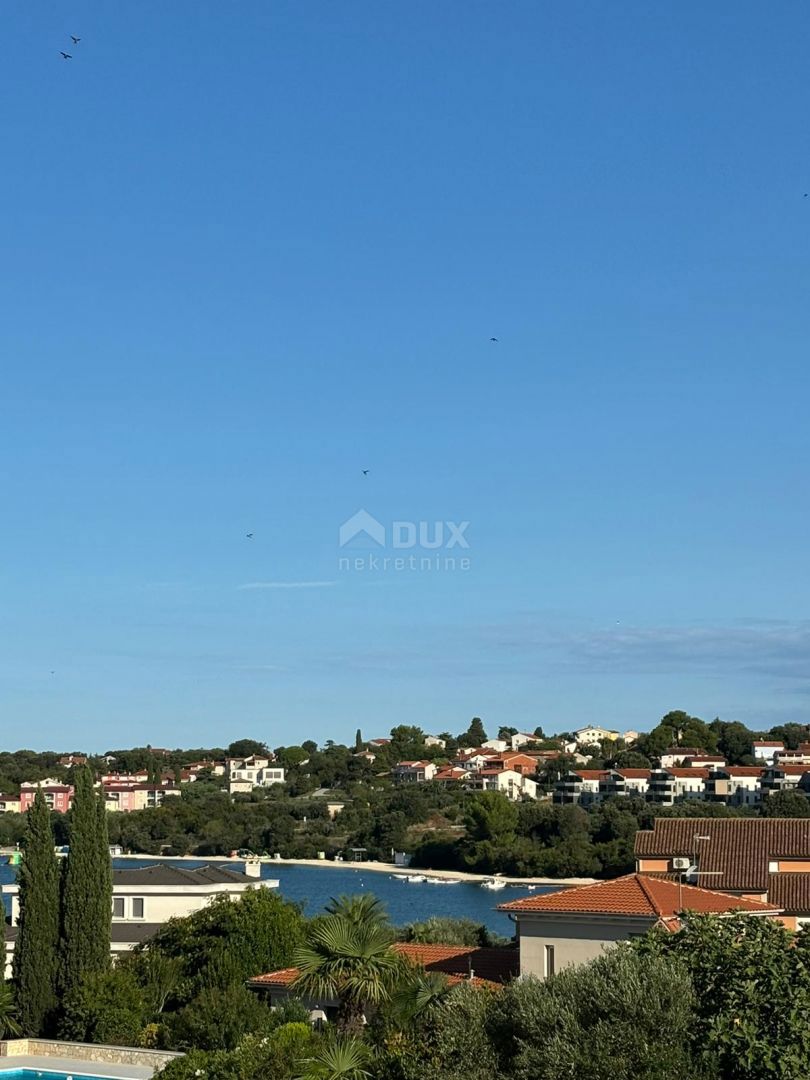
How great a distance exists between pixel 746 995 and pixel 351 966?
9.10 metres

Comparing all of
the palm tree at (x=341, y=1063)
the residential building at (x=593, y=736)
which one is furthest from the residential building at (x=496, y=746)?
the palm tree at (x=341, y=1063)

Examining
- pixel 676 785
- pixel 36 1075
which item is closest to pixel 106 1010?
pixel 36 1075

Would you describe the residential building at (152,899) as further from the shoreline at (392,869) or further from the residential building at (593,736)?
the residential building at (593,736)

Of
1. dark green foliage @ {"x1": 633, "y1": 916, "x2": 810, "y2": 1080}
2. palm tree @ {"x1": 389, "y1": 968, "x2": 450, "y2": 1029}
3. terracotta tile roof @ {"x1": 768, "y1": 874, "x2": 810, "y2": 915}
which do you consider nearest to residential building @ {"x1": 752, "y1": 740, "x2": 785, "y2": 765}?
terracotta tile roof @ {"x1": 768, "y1": 874, "x2": 810, "y2": 915}

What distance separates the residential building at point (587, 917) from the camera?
24312 millimetres

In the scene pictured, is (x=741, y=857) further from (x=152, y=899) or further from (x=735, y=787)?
→ (x=735, y=787)

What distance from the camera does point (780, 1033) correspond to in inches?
536

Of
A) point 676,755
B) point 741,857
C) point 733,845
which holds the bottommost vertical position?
point 741,857

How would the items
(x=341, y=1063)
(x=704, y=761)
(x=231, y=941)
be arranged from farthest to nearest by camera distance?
(x=704, y=761) < (x=231, y=941) < (x=341, y=1063)

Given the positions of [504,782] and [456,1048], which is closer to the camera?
[456,1048]

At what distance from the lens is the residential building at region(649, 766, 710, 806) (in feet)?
417

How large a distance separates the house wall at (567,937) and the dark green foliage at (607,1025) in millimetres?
9834

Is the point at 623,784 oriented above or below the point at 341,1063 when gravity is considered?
above

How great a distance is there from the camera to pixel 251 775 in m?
169
